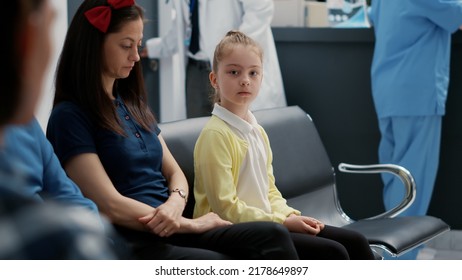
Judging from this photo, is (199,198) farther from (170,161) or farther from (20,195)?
(20,195)

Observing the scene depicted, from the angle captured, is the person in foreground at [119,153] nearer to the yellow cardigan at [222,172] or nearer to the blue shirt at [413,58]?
the yellow cardigan at [222,172]

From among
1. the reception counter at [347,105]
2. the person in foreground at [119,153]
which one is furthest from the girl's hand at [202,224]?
the reception counter at [347,105]

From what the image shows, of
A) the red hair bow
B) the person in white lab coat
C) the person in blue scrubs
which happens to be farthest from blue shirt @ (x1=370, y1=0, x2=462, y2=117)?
the red hair bow

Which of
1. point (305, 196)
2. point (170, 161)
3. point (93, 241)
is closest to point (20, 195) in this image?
point (93, 241)

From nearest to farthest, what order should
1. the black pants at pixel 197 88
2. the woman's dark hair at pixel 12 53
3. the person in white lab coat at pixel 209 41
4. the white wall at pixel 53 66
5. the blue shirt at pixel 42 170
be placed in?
the woman's dark hair at pixel 12 53, the blue shirt at pixel 42 170, the white wall at pixel 53 66, the person in white lab coat at pixel 209 41, the black pants at pixel 197 88

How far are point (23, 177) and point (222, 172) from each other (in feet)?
4.66

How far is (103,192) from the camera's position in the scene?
1.56m

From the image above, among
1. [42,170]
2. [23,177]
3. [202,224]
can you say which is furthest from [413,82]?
[23,177]

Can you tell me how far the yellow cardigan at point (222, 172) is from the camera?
5.86 feet

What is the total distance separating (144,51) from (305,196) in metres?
1.39

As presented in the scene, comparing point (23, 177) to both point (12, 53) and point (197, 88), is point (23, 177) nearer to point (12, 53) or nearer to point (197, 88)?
point (12, 53)

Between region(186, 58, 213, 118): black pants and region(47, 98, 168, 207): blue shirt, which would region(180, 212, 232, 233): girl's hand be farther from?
region(186, 58, 213, 118): black pants

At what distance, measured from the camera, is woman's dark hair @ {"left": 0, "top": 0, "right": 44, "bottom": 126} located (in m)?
0.35

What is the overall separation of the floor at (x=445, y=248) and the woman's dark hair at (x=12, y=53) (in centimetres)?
331
